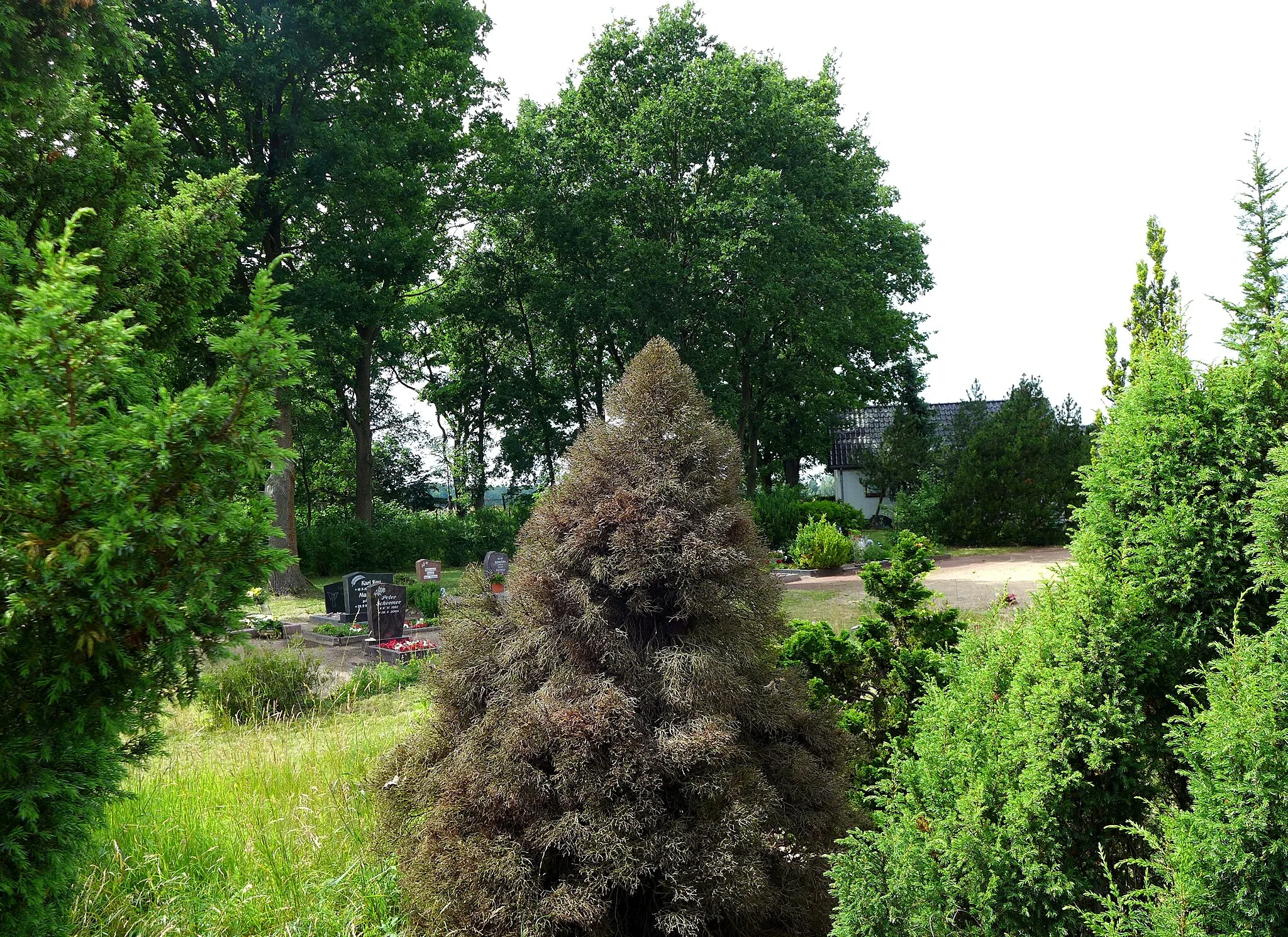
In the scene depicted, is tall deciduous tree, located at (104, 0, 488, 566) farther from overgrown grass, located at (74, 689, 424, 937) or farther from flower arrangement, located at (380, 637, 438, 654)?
overgrown grass, located at (74, 689, 424, 937)

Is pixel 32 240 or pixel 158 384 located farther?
pixel 32 240

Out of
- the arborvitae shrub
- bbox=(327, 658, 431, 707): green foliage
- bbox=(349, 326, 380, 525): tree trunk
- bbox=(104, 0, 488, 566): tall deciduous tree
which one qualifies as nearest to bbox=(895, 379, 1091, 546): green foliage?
bbox=(349, 326, 380, 525): tree trunk

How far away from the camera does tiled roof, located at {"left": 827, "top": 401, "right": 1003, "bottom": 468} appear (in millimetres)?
40938

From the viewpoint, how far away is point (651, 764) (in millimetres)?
3051

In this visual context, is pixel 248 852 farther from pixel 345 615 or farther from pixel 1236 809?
pixel 345 615

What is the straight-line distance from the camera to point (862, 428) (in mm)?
43438

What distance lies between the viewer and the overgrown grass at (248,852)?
11.7ft

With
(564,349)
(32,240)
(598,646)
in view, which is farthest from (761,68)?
(598,646)

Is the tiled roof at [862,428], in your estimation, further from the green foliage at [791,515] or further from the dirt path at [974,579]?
the dirt path at [974,579]

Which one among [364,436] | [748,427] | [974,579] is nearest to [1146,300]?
[974,579]

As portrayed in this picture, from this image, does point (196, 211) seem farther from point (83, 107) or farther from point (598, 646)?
point (598, 646)

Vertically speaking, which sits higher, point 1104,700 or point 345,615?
point 1104,700

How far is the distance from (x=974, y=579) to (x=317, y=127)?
17.6 m

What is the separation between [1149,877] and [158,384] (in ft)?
13.5
